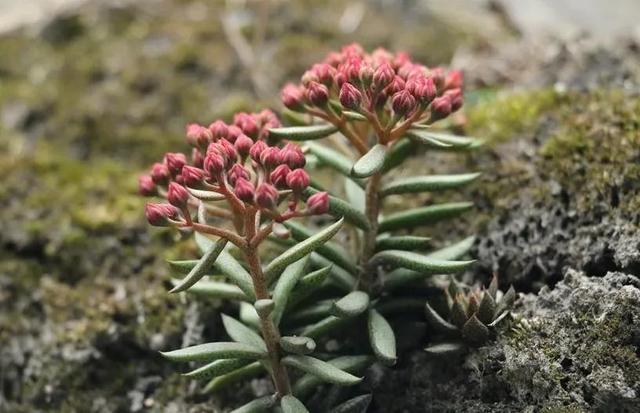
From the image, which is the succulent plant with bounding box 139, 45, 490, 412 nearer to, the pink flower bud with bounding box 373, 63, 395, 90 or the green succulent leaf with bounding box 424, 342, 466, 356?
the pink flower bud with bounding box 373, 63, 395, 90

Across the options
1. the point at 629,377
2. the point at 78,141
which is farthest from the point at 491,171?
the point at 78,141

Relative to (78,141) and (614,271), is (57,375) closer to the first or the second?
(78,141)

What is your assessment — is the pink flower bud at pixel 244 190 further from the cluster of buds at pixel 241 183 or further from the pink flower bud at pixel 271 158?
the pink flower bud at pixel 271 158

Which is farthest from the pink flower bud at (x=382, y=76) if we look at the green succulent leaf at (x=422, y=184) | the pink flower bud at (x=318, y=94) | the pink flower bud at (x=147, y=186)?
the pink flower bud at (x=147, y=186)

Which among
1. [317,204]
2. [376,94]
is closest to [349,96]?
[376,94]

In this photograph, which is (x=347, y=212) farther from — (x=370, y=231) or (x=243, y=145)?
(x=243, y=145)

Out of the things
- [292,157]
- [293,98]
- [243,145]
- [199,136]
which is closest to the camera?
[292,157]
